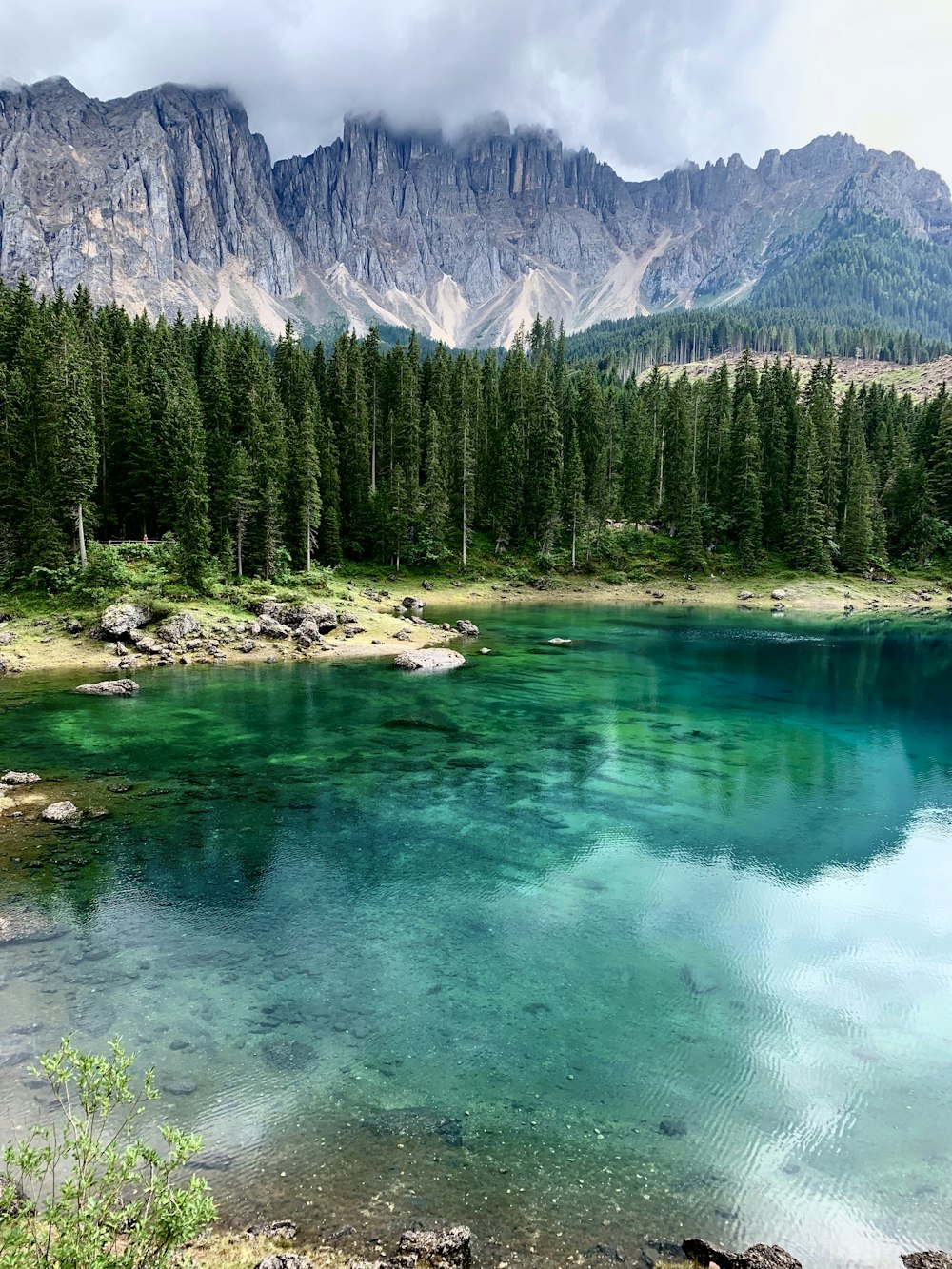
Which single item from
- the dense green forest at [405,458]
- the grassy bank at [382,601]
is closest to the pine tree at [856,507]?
the dense green forest at [405,458]

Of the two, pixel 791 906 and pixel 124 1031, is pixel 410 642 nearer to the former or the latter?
pixel 791 906

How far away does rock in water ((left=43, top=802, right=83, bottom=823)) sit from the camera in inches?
898

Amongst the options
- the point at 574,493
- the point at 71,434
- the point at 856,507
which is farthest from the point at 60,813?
the point at 856,507

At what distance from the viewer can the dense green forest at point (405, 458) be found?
199ft

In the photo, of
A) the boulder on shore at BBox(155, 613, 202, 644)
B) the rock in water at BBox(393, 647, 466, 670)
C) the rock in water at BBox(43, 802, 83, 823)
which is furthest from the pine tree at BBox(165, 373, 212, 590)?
the rock in water at BBox(43, 802, 83, 823)

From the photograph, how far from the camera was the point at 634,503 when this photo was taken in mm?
108000

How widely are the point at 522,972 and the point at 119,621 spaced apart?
44.2 metres

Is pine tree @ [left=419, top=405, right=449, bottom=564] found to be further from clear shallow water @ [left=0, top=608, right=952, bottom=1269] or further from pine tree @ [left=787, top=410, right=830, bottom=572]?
clear shallow water @ [left=0, top=608, right=952, bottom=1269]

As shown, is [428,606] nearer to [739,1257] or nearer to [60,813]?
[60,813]

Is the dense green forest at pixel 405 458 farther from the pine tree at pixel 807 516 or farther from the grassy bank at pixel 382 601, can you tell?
the grassy bank at pixel 382 601

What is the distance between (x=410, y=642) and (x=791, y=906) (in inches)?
1632

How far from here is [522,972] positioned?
15539mm

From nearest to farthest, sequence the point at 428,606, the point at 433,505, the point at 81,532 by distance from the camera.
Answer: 1. the point at 81,532
2. the point at 428,606
3. the point at 433,505

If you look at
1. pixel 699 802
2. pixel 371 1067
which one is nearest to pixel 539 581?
pixel 699 802
